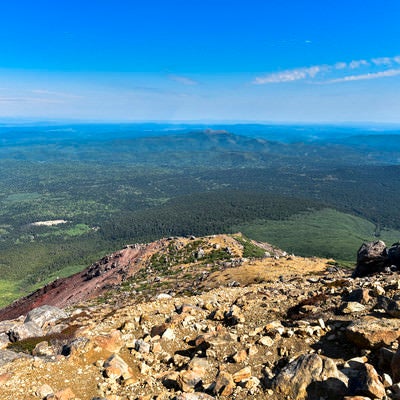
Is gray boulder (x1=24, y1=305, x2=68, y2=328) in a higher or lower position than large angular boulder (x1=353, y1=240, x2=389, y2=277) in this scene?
lower

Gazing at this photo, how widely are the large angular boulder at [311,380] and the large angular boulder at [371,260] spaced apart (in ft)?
85.8

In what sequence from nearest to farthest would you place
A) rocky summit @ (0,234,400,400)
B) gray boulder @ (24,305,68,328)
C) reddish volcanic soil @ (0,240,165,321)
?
rocky summit @ (0,234,400,400), gray boulder @ (24,305,68,328), reddish volcanic soil @ (0,240,165,321)

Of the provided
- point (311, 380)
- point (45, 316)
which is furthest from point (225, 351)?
point (45, 316)

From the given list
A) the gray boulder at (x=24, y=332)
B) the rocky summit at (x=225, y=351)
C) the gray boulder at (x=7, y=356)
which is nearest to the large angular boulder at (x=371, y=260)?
the rocky summit at (x=225, y=351)

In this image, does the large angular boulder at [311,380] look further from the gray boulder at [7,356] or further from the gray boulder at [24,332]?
the gray boulder at [24,332]

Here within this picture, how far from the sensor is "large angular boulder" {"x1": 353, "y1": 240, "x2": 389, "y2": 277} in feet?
116

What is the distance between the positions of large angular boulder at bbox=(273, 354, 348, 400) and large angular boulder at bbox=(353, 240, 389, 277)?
2616 cm

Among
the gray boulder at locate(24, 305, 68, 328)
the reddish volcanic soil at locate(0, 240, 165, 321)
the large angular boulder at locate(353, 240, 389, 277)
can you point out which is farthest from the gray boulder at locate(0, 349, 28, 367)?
the reddish volcanic soil at locate(0, 240, 165, 321)

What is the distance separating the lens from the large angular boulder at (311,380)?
38.5 feet

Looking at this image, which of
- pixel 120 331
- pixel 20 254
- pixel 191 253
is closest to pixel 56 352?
pixel 120 331

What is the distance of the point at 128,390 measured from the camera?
556 inches

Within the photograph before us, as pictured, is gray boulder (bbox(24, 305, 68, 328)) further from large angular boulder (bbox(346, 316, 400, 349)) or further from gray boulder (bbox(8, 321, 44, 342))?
large angular boulder (bbox(346, 316, 400, 349))

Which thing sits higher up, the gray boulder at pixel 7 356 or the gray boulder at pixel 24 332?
the gray boulder at pixel 7 356

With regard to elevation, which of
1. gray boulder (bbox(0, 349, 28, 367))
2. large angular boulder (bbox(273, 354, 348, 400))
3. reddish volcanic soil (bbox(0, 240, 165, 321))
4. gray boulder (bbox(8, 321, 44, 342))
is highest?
large angular boulder (bbox(273, 354, 348, 400))
